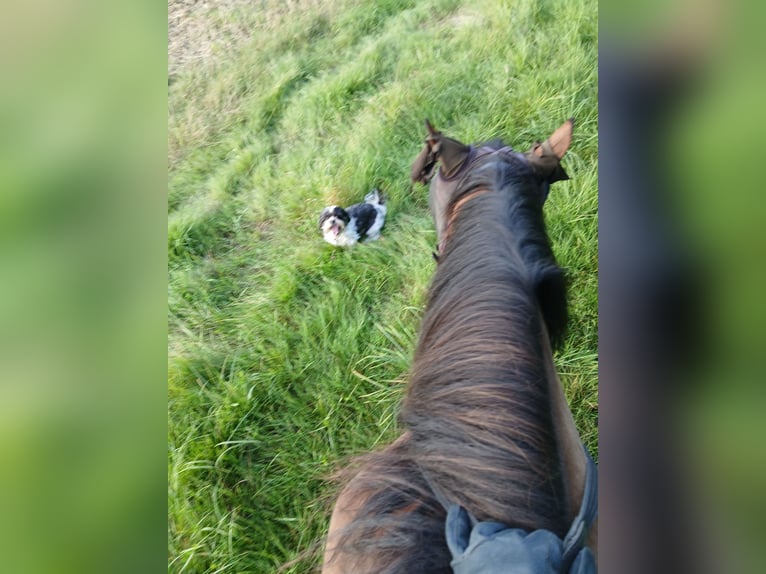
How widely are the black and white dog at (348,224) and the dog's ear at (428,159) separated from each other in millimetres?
148

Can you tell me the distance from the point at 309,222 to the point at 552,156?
590 millimetres

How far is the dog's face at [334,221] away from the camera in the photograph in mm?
1195

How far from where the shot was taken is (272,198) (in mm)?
1228

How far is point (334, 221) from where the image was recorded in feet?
3.95
